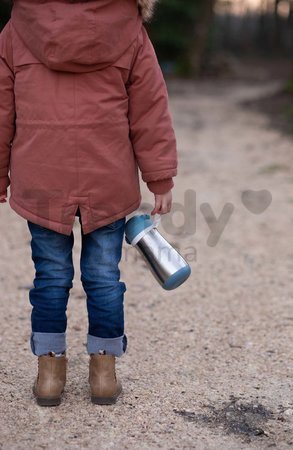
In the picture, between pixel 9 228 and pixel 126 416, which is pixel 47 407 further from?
A: pixel 9 228

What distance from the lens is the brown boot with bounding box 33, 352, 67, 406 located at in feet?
9.40

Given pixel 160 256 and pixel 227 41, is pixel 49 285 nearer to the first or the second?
pixel 160 256

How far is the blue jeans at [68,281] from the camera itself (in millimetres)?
2760

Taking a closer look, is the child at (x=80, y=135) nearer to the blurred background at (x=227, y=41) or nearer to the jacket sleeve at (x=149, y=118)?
the jacket sleeve at (x=149, y=118)

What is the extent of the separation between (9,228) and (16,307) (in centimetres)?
167

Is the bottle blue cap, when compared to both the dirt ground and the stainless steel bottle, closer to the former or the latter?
the stainless steel bottle

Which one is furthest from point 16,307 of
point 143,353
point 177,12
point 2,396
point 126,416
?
point 177,12

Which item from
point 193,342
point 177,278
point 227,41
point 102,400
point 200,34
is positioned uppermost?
point 177,278

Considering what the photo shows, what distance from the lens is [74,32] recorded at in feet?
8.51

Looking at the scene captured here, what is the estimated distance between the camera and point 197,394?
10.0ft

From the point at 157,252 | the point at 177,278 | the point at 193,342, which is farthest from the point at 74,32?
A: the point at 193,342

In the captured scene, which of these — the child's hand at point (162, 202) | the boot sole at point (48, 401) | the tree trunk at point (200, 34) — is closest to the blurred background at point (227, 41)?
the tree trunk at point (200, 34)

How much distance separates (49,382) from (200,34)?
14.9 meters
